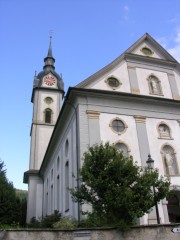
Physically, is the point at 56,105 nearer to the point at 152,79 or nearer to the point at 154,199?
the point at 152,79

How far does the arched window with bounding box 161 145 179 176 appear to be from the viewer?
757 inches

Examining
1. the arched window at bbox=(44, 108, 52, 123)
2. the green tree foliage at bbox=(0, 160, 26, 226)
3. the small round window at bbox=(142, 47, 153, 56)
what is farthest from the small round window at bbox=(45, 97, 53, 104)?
the small round window at bbox=(142, 47, 153, 56)

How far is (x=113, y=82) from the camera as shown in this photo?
846 inches

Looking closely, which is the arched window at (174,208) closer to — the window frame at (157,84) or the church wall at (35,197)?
the window frame at (157,84)

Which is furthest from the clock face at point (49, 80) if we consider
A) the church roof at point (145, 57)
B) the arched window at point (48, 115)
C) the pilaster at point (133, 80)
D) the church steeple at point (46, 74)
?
the pilaster at point (133, 80)

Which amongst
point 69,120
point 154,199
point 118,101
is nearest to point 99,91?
point 118,101

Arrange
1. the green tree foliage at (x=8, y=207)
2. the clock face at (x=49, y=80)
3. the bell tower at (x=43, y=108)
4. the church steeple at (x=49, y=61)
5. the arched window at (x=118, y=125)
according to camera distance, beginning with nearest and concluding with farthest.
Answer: the arched window at (x=118, y=125), the green tree foliage at (x=8, y=207), the bell tower at (x=43, y=108), the clock face at (x=49, y=80), the church steeple at (x=49, y=61)

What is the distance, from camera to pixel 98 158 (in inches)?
484

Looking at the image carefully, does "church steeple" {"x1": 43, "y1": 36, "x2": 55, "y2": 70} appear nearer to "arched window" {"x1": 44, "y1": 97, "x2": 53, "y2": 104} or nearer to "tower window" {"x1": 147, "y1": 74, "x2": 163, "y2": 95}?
"arched window" {"x1": 44, "y1": 97, "x2": 53, "y2": 104}

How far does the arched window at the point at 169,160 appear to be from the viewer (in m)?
19.2

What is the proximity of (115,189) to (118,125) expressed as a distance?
9.07m

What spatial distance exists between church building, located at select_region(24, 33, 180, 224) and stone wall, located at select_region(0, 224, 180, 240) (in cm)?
634

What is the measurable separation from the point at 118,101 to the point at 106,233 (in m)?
→ 12.0

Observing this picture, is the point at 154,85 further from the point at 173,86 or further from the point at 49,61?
the point at 49,61
